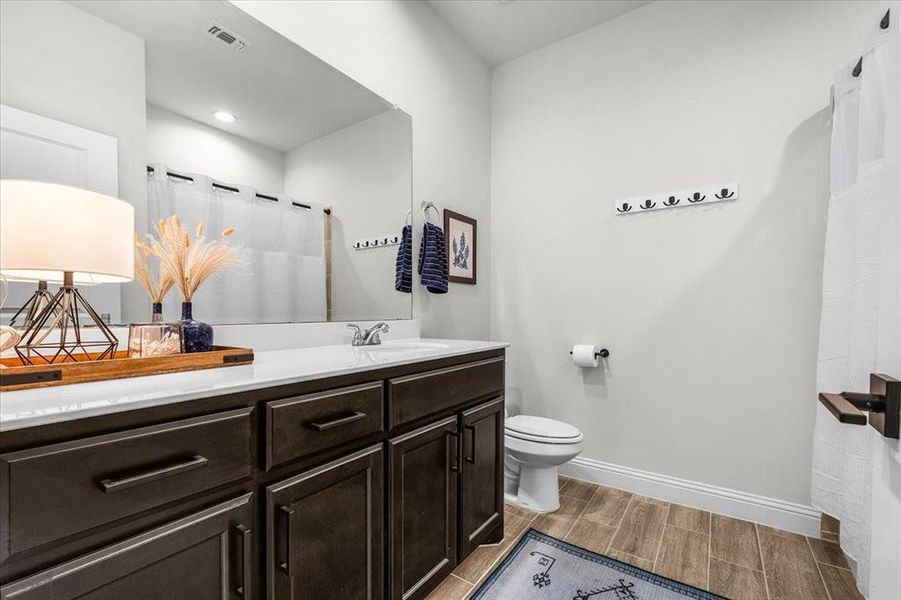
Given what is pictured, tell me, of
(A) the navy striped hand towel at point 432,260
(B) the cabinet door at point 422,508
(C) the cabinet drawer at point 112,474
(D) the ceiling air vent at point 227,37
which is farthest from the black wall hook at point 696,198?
(C) the cabinet drawer at point 112,474

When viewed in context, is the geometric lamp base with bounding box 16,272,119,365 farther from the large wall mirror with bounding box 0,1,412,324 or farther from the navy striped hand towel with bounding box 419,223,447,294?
the navy striped hand towel with bounding box 419,223,447,294

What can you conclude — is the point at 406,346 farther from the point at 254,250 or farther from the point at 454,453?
the point at 254,250

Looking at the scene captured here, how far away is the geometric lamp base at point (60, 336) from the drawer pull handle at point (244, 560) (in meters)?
0.55

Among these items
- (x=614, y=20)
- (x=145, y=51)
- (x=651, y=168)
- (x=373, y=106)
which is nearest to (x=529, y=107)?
(x=614, y=20)

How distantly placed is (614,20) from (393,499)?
2.82m

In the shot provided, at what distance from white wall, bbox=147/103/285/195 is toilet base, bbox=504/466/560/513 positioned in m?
1.85

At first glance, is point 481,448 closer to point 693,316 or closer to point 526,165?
point 693,316

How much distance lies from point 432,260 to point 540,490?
1352 mm

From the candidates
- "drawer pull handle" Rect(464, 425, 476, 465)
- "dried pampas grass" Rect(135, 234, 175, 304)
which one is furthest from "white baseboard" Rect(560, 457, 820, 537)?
"dried pampas grass" Rect(135, 234, 175, 304)

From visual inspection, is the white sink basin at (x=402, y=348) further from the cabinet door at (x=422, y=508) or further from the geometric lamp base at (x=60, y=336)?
the geometric lamp base at (x=60, y=336)

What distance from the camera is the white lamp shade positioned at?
0.78 meters

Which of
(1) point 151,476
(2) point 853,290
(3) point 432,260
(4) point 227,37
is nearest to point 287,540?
(1) point 151,476

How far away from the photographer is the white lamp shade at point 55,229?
0.78 meters

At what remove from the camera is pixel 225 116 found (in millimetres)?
1457
